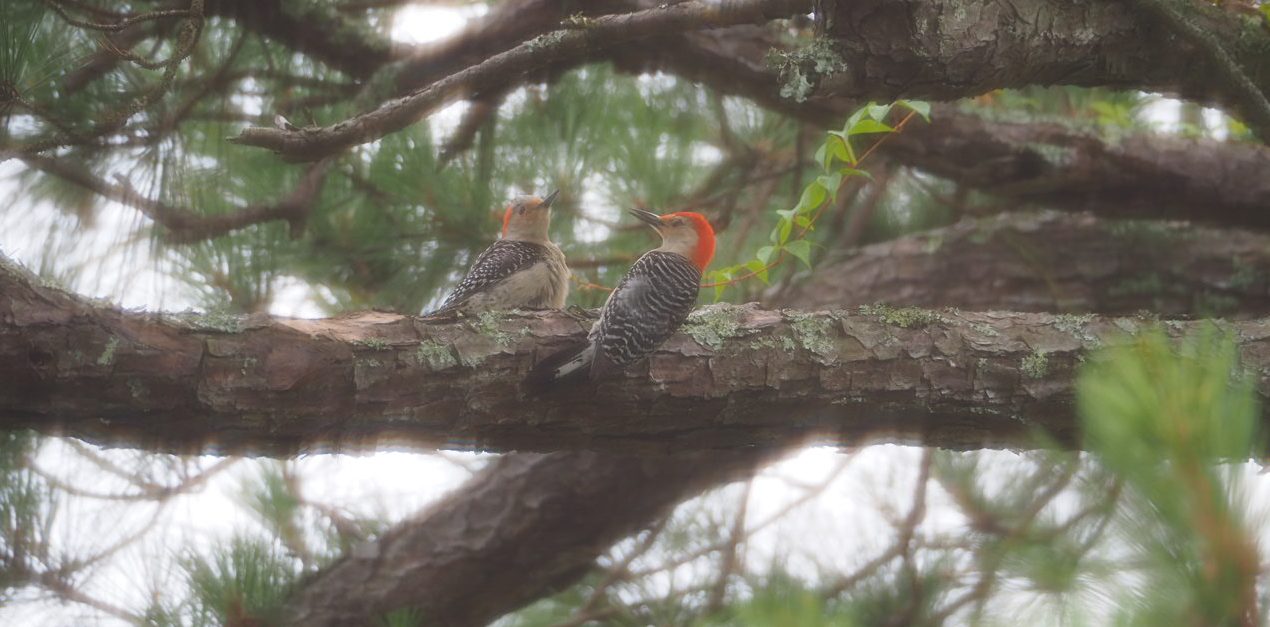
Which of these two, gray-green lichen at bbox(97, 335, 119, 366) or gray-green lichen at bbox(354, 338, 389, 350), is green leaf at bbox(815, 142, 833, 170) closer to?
gray-green lichen at bbox(354, 338, 389, 350)

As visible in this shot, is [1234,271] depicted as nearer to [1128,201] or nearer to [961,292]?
[1128,201]

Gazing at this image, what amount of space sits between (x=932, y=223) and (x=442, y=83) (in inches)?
90.4

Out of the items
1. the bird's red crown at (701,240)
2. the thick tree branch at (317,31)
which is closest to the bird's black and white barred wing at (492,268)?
the bird's red crown at (701,240)

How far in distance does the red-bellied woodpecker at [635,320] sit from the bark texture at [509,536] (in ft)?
1.88

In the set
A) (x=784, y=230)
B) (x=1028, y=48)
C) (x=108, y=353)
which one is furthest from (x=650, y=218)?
(x=108, y=353)

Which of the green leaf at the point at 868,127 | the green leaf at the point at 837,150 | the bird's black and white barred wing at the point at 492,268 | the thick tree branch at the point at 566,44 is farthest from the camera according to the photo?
the bird's black and white barred wing at the point at 492,268

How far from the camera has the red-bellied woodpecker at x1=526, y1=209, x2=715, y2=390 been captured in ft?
6.40

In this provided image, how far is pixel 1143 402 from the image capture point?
81cm

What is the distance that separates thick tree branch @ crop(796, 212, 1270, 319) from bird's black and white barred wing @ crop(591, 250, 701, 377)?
1.07m

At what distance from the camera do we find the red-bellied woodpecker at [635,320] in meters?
1.95

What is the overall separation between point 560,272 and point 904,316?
1188mm

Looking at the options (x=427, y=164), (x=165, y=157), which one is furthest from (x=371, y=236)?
(x=165, y=157)

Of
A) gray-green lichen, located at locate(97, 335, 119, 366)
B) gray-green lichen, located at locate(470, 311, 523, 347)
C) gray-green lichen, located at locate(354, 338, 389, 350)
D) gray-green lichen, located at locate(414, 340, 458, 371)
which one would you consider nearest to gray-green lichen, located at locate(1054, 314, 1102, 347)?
gray-green lichen, located at locate(470, 311, 523, 347)

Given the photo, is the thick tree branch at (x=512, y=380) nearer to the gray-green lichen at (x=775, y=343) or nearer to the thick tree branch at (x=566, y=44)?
the gray-green lichen at (x=775, y=343)
